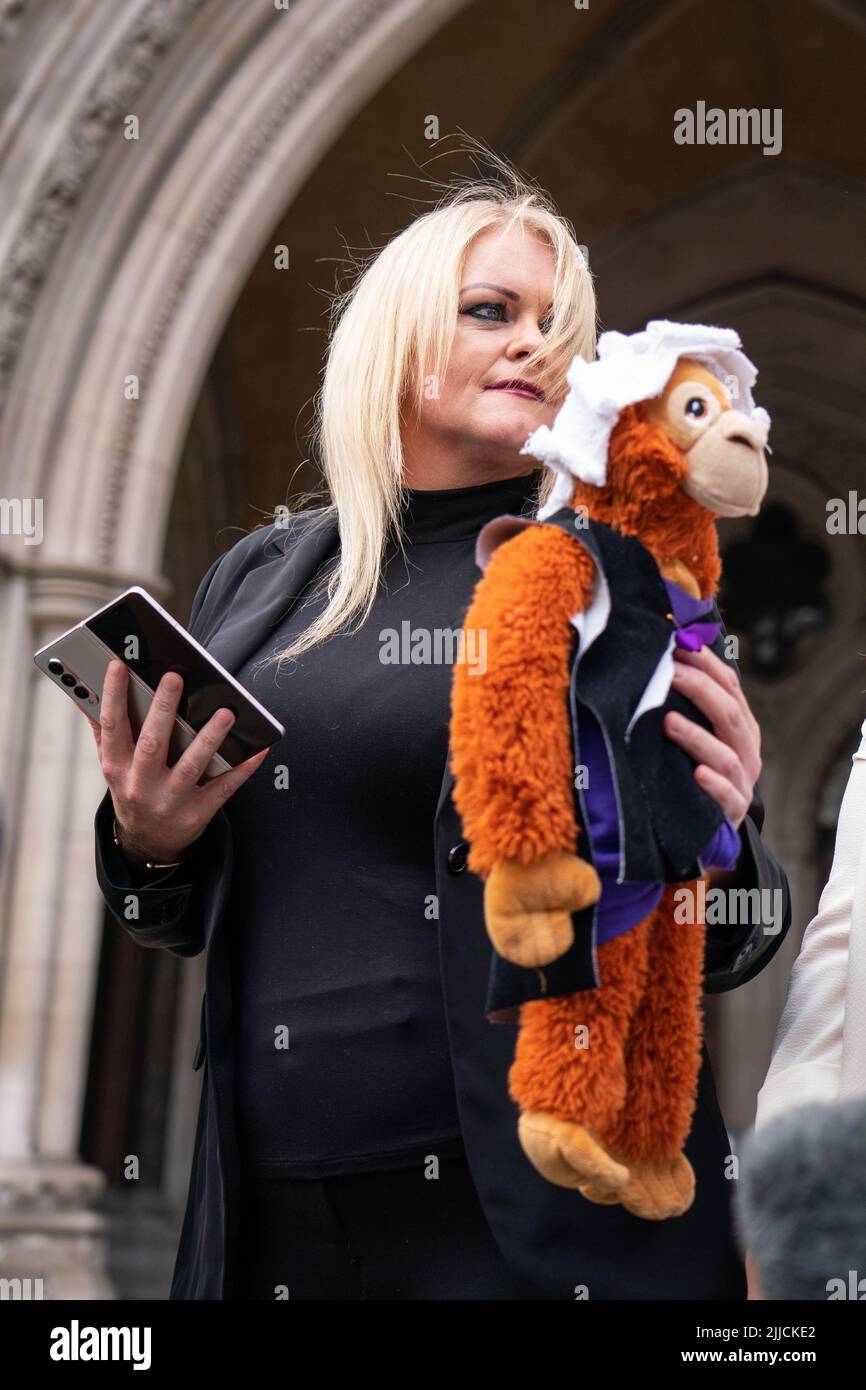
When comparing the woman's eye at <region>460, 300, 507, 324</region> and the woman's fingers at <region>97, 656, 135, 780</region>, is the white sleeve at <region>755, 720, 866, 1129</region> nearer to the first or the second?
the woman's eye at <region>460, 300, 507, 324</region>

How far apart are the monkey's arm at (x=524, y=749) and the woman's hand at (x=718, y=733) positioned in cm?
11

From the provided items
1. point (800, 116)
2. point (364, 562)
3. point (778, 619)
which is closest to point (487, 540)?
point (364, 562)

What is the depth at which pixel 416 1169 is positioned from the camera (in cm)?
151

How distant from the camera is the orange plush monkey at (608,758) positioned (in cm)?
125

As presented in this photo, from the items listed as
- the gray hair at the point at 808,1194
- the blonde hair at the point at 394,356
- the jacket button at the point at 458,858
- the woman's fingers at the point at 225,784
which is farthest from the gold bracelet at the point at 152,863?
the gray hair at the point at 808,1194

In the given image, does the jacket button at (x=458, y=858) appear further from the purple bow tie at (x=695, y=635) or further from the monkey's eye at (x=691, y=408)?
the monkey's eye at (x=691, y=408)

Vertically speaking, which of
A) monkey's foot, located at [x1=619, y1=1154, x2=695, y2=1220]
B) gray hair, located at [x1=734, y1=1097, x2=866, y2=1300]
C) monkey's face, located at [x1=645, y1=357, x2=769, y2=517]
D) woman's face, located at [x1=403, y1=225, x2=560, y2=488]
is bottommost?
gray hair, located at [x1=734, y1=1097, x2=866, y2=1300]

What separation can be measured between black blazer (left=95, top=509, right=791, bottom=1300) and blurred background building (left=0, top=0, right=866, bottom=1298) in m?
1.66

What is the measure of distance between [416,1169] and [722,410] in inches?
27.8

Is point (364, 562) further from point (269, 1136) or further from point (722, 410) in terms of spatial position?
point (269, 1136)

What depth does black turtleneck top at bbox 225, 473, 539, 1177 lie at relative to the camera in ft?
4.99

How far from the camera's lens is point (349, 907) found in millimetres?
1576

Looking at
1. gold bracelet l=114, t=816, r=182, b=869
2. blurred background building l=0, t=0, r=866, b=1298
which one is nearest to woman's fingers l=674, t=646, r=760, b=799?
gold bracelet l=114, t=816, r=182, b=869
